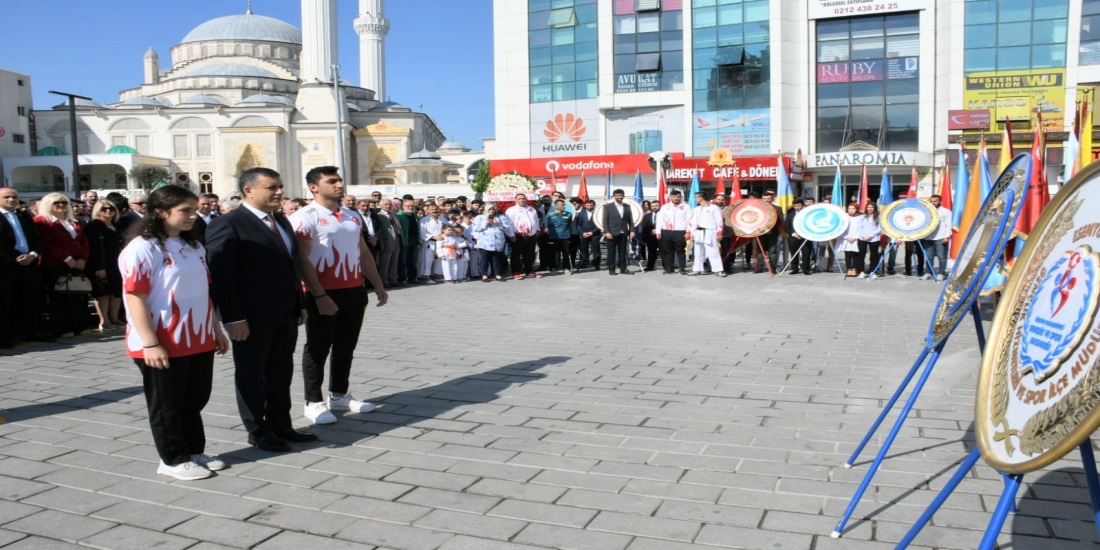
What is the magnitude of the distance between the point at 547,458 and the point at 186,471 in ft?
6.53

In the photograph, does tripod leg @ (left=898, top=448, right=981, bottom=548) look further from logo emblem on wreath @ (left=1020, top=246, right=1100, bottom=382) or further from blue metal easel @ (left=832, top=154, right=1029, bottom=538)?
blue metal easel @ (left=832, top=154, right=1029, bottom=538)

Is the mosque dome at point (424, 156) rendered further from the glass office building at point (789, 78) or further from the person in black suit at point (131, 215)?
the person in black suit at point (131, 215)

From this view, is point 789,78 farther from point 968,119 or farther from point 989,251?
point 989,251

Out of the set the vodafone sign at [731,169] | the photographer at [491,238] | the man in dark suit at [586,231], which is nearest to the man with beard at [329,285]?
the photographer at [491,238]

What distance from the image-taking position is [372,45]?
85750mm

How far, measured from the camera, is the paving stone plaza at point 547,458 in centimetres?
376

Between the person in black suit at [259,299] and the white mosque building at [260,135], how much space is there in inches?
2881

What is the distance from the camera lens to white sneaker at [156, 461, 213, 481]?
454 cm

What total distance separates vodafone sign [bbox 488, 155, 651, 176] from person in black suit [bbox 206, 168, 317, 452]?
41.9 metres

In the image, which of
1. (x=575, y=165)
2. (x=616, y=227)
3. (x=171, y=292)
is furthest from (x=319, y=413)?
(x=575, y=165)

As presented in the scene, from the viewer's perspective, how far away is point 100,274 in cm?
1059

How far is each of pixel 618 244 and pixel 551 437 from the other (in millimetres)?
13234

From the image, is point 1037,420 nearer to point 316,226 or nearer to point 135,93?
point 316,226

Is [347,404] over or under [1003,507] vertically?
under
